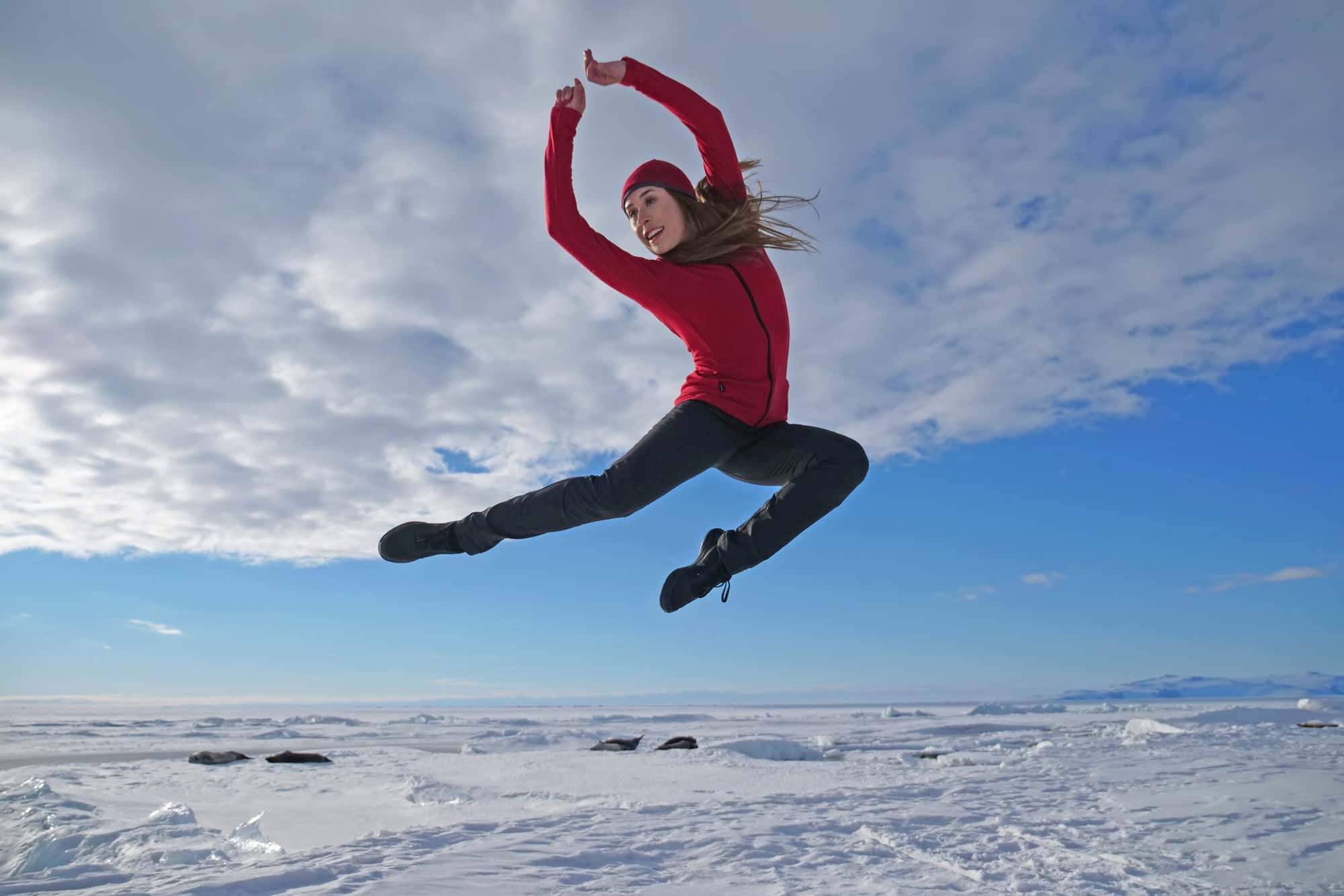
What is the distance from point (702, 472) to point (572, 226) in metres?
0.91

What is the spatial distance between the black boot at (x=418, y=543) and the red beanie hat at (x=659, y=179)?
133cm

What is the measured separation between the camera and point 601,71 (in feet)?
8.46

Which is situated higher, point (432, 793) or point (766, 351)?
point (766, 351)

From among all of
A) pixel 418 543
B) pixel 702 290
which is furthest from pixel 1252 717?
pixel 418 543

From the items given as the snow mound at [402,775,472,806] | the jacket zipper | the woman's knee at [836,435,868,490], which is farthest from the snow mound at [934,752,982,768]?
the jacket zipper

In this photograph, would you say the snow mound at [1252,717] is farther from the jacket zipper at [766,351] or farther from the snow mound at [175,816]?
the snow mound at [175,816]

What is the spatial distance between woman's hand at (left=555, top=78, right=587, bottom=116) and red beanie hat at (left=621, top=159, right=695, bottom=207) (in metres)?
0.30

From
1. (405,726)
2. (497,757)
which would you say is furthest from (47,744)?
(497,757)

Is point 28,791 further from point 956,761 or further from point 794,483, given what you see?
point 956,761

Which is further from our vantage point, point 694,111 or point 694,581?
point 694,111

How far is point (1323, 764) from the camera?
589 cm

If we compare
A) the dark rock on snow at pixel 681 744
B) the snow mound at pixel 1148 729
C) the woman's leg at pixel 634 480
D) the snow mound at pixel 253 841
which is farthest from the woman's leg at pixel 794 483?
the snow mound at pixel 1148 729

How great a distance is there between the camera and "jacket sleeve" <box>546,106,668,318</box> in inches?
100

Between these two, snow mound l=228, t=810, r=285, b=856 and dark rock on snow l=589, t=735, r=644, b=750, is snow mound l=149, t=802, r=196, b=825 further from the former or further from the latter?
dark rock on snow l=589, t=735, r=644, b=750
